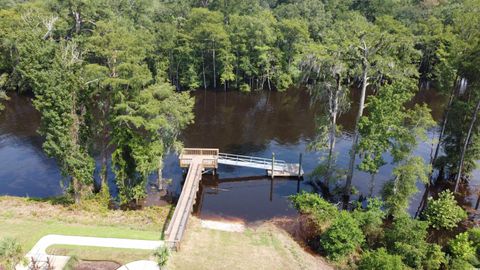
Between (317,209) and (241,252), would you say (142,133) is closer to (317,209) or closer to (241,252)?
(241,252)

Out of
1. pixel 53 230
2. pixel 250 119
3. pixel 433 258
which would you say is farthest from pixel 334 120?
pixel 53 230

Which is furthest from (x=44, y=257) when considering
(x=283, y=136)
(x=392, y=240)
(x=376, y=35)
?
(x=283, y=136)

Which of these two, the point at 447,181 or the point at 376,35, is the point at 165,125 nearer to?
the point at 376,35

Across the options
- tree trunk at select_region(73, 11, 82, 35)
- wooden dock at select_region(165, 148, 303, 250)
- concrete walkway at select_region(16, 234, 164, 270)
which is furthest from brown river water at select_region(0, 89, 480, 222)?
tree trunk at select_region(73, 11, 82, 35)

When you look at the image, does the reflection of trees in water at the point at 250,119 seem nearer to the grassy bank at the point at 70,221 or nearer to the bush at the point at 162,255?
the grassy bank at the point at 70,221

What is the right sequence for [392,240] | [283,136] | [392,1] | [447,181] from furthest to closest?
1. [392,1]
2. [283,136]
3. [447,181]
4. [392,240]
